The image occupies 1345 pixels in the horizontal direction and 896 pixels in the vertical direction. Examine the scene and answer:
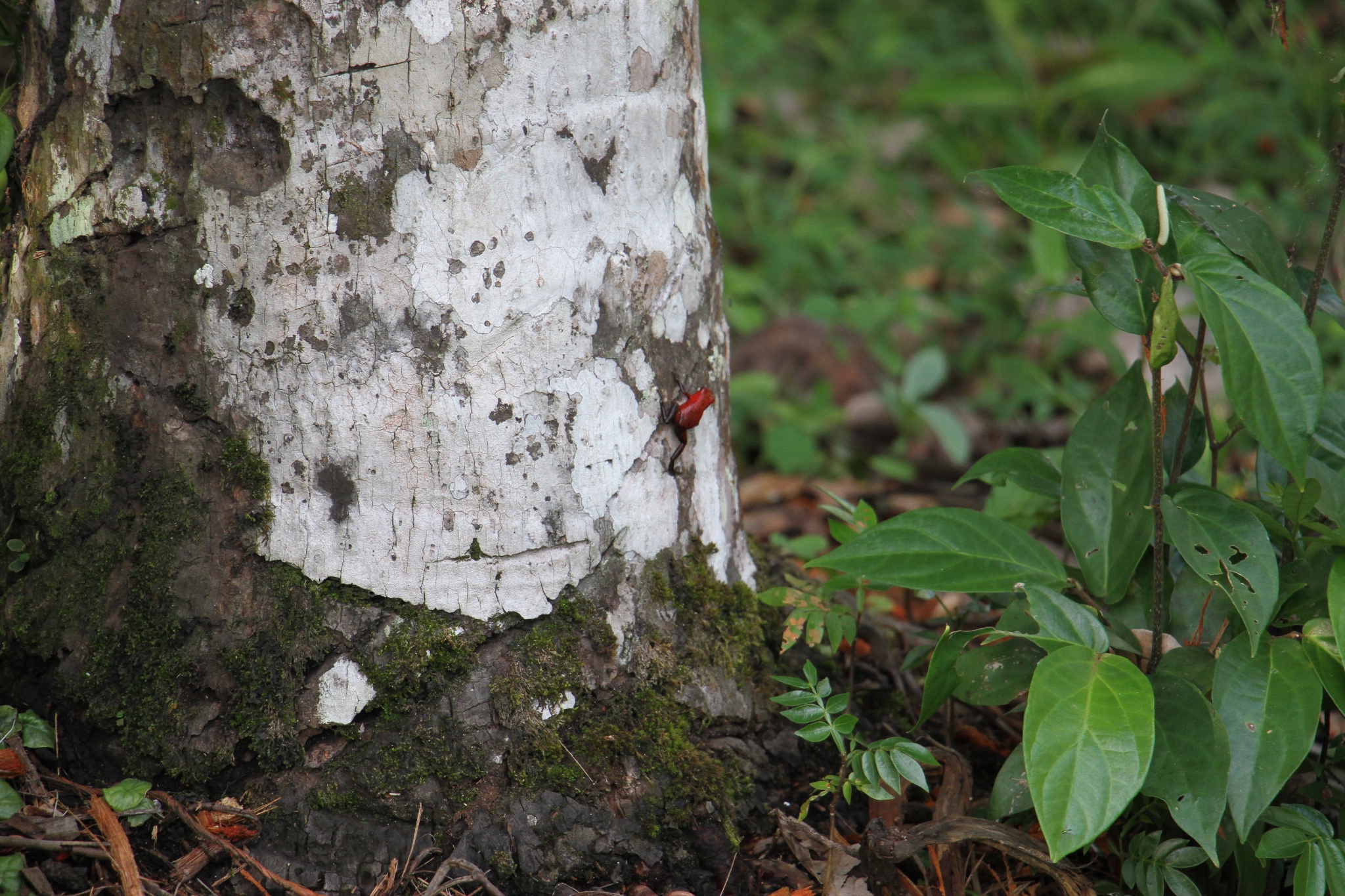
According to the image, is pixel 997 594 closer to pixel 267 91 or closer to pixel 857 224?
pixel 267 91

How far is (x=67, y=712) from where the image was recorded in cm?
160

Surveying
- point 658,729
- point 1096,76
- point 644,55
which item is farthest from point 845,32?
point 658,729

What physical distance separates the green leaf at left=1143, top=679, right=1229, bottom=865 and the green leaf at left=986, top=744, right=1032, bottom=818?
195mm

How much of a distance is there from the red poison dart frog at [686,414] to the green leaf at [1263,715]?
871 mm

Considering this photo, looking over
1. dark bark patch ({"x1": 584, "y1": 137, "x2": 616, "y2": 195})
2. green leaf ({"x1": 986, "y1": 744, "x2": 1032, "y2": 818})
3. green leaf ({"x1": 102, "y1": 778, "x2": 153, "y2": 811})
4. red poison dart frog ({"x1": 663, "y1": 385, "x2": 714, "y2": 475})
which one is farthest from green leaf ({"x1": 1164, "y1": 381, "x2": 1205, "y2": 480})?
green leaf ({"x1": 102, "y1": 778, "x2": 153, "y2": 811})

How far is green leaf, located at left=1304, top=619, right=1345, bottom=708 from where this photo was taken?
1376 mm

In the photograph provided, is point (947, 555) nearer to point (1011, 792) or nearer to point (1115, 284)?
point (1011, 792)

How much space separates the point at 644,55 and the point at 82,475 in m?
1.13

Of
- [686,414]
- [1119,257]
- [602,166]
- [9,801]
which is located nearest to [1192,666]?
[1119,257]

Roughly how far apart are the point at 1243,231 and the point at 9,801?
2.05 metres

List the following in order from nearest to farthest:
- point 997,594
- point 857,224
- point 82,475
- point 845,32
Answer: point 82,475
point 997,594
point 857,224
point 845,32

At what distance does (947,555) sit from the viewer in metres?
1.57

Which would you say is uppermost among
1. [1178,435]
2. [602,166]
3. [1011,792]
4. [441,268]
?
[602,166]

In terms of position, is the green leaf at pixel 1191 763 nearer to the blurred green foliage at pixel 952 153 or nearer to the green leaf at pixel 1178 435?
the green leaf at pixel 1178 435
